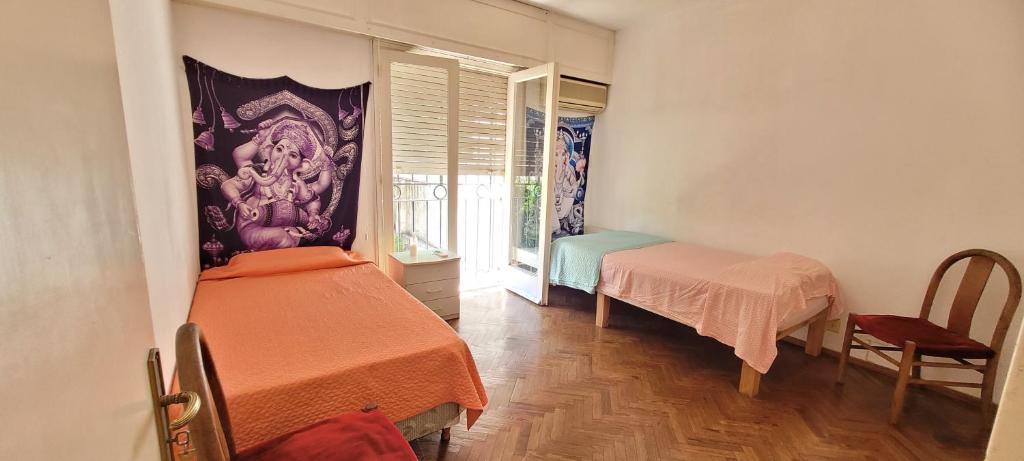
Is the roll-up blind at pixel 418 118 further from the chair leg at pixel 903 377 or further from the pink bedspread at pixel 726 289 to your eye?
the chair leg at pixel 903 377

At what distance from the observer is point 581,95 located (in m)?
4.20

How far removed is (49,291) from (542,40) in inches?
159

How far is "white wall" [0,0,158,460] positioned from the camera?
0.95 ft

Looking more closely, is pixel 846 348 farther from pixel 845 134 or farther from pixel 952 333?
pixel 845 134

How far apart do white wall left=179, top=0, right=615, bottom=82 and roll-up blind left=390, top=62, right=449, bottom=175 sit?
263mm

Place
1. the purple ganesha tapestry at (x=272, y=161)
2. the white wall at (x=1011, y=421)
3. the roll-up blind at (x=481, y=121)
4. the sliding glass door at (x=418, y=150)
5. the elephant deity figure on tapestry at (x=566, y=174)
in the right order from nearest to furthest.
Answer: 1. the white wall at (x=1011, y=421)
2. the purple ganesha tapestry at (x=272, y=161)
3. the sliding glass door at (x=418, y=150)
4. the roll-up blind at (x=481, y=121)
5. the elephant deity figure on tapestry at (x=566, y=174)

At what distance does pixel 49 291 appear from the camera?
1.10 ft

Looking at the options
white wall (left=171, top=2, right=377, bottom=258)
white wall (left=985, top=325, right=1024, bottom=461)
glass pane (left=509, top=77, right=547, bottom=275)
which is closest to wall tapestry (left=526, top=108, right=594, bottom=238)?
glass pane (left=509, top=77, right=547, bottom=275)

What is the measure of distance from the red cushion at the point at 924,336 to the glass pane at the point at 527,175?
2.36 meters

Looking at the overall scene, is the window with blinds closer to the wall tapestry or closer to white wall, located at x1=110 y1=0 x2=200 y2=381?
the wall tapestry

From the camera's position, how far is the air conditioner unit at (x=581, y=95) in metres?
4.08

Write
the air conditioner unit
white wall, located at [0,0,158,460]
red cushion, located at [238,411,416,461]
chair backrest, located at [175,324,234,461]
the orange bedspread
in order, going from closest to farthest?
1. white wall, located at [0,0,158,460]
2. chair backrest, located at [175,324,234,461]
3. red cushion, located at [238,411,416,461]
4. the orange bedspread
5. the air conditioner unit

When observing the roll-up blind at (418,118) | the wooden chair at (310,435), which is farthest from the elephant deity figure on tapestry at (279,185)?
the wooden chair at (310,435)

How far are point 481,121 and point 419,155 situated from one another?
0.89 meters
